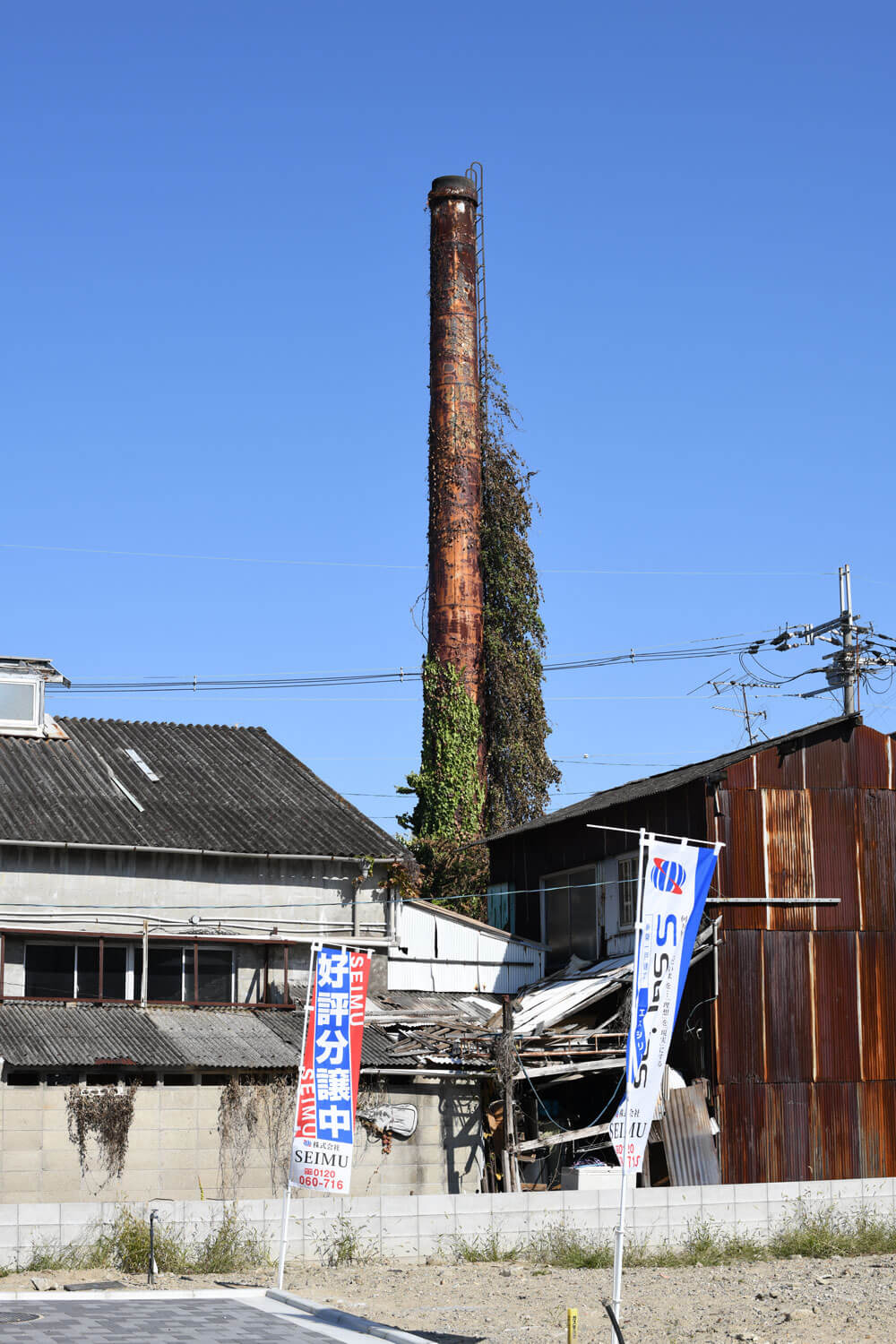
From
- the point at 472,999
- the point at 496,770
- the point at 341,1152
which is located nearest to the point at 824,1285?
the point at 341,1152

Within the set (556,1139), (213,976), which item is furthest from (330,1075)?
(213,976)

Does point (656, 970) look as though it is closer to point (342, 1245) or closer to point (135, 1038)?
point (342, 1245)

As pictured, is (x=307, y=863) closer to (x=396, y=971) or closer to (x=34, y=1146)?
(x=396, y=971)

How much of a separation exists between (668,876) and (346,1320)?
6.08 m

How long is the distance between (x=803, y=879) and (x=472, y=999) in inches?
303

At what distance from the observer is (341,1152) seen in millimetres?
18766

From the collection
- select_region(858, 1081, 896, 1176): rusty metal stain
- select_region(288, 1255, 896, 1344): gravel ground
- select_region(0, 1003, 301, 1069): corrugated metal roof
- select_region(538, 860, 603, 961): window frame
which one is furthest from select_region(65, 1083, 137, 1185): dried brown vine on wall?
select_region(858, 1081, 896, 1176): rusty metal stain

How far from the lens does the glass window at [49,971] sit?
2792 centimetres

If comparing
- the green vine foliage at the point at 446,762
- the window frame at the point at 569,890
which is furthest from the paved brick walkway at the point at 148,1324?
the green vine foliage at the point at 446,762

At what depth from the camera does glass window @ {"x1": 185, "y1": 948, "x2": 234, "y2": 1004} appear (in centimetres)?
2930

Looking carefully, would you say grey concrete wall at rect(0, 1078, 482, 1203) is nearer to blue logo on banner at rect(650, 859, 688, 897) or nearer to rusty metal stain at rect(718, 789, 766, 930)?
rusty metal stain at rect(718, 789, 766, 930)

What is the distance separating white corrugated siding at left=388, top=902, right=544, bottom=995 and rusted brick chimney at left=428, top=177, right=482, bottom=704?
37.2ft

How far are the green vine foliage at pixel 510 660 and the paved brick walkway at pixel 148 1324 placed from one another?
1068 inches

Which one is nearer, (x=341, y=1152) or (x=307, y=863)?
(x=341, y=1152)
